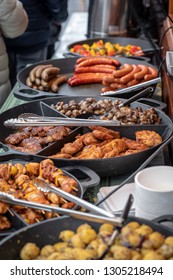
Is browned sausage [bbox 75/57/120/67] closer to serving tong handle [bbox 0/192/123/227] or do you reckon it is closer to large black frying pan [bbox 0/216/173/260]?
serving tong handle [bbox 0/192/123/227]

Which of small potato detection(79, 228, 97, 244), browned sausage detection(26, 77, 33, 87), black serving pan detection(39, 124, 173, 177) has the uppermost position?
small potato detection(79, 228, 97, 244)

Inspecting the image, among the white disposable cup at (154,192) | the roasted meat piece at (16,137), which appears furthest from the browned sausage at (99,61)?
the white disposable cup at (154,192)

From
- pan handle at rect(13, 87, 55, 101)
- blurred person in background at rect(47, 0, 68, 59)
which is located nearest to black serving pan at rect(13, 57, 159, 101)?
pan handle at rect(13, 87, 55, 101)

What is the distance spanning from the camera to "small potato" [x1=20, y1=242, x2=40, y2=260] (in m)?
1.20

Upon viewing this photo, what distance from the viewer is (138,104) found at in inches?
89.0

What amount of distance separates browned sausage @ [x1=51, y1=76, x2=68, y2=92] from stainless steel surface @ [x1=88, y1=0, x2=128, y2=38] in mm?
1187

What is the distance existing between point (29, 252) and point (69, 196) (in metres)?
0.21

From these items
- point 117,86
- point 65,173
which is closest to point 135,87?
point 117,86

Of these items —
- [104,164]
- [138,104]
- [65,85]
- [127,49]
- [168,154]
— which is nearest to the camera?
[104,164]

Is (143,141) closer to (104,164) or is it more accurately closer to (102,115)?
(104,164)

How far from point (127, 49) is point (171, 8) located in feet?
1.87

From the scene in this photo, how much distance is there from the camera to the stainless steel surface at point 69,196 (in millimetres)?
Result: 1245
